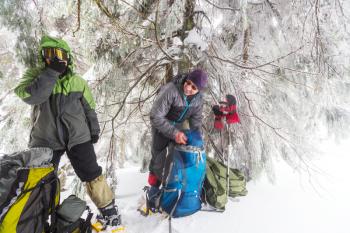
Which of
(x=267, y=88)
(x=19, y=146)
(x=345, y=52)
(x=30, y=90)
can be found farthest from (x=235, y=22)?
(x=19, y=146)

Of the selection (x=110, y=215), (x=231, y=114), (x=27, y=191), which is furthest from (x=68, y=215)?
(x=231, y=114)

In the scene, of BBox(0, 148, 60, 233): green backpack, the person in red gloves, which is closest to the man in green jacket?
BBox(0, 148, 60, 233): green backpack

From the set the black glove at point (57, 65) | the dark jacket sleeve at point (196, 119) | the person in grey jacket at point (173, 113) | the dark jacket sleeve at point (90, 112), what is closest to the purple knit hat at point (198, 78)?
the person in grey jacket at point (173, 113)

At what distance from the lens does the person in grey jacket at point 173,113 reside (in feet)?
9.66

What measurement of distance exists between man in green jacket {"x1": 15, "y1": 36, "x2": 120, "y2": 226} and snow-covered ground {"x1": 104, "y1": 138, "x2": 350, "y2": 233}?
0.63 metres

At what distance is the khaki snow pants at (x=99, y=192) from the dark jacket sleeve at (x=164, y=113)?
0.79 m

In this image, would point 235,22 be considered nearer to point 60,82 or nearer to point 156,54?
point 156,54

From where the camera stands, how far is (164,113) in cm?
302

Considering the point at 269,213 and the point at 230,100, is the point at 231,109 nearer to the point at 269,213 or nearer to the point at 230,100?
the point at 230,100

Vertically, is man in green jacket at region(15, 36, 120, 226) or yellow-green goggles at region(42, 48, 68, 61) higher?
yellow-green goggles at region(42, 48, 68, 61)

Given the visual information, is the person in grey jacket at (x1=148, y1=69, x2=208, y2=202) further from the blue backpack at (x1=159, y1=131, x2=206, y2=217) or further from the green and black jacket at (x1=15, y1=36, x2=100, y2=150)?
the green and black jacket at (x1=15, y1=36, x2=100, y2=150)

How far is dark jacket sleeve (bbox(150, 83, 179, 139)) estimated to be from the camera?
2.95 metres

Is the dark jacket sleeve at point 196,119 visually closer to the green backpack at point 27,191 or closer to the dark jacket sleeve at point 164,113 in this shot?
the dark jacket sleeve at point 164,113

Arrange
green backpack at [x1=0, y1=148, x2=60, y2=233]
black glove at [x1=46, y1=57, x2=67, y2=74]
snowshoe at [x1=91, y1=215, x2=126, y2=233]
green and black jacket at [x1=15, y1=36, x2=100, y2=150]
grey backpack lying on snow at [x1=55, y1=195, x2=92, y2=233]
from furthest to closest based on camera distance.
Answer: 1. snowshoe at [x1=91, y1=215, x2=126, y2=233]
2. green and black jacket at [x1=15, y1=36, x2=100, y2=150]
3. black glove at [x1=46, y1=57, x2=67, y2=74]
4. grey backpack lying on snow at [x1=55, y1=195, x2=92, y2=233]
5. green backpack at [x1=0, y1=148, x2=60, y2=233]
